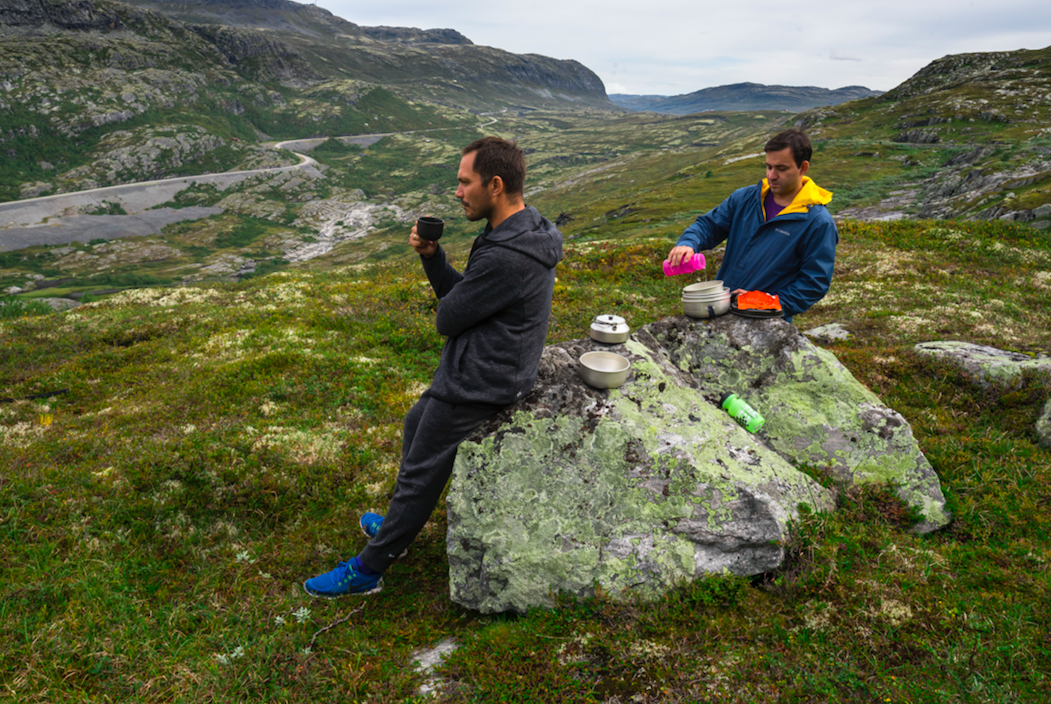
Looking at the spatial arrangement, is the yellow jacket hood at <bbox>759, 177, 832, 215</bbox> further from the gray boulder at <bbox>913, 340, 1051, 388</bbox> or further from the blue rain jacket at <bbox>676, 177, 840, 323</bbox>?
the gray boulder at <bbox>913, 340, 1051, 388</bbox>

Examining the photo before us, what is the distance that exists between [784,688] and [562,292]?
1795 centimetres

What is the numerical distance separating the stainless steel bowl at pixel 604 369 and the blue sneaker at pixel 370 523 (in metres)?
3.83

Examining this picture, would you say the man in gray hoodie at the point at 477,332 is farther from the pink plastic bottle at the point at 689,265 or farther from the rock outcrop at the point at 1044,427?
the rock outcrop at the point at 1044,427

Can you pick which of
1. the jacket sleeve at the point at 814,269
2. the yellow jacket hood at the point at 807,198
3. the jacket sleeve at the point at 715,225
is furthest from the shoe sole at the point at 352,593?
the yellow jacket hood at the point at 807,198

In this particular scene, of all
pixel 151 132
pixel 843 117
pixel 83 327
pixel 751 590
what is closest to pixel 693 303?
pixel 751 590

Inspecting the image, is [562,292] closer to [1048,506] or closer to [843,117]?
[1048,506]

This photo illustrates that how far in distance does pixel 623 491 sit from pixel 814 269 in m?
4.07

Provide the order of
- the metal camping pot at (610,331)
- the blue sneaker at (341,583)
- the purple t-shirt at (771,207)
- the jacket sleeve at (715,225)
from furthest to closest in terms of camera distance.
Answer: the jacket sleeve at (715,225)
the purple t-shirt at (771,207)
the metal camping pot at (610,331)
the blue sneaker at (341,583)

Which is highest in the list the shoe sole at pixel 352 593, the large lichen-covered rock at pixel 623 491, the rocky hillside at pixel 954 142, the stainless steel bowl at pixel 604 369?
the rocky hillside at pixel 954 142

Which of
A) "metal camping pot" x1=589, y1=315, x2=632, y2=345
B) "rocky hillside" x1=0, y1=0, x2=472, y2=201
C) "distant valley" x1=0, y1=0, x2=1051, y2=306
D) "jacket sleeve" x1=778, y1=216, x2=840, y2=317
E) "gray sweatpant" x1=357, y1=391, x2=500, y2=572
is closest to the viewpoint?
"gray sweatpant" x1=357, y1=391, x2=500, y2=572

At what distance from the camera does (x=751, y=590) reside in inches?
195

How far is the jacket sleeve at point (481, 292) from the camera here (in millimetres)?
4535

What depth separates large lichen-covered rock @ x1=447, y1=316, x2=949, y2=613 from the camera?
5.11 metres

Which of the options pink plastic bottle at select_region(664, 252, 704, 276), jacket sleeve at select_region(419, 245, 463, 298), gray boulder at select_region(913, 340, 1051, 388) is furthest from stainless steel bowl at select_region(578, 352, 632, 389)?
gray boulder at select_region(913, 340, 1051, 388)
